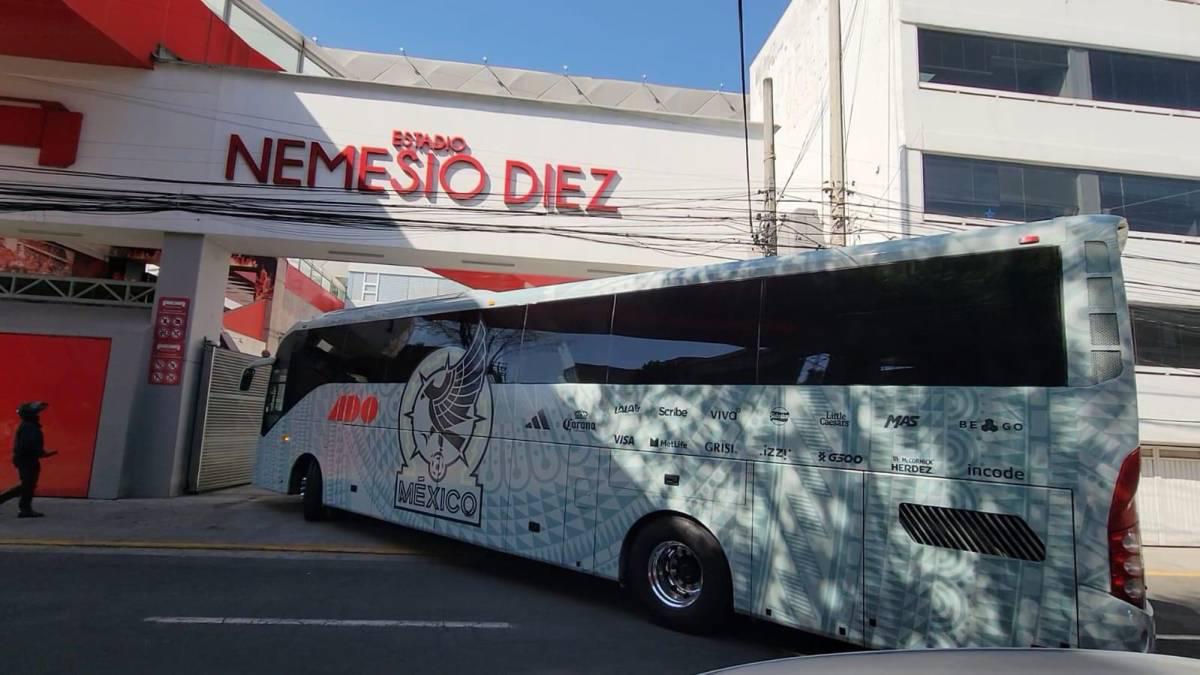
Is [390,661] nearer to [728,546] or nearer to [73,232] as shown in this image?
[728,546]

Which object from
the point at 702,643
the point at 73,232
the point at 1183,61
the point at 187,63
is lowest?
the point at 702,643

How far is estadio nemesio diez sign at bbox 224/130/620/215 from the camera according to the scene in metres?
12.2

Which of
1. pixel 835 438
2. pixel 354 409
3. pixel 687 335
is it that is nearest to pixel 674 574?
pixel 835 438

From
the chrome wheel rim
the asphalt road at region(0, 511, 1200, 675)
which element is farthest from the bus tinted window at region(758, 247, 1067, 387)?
the asphalt road at region(0, 511, 1200, 675)

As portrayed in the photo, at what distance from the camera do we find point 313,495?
9758mm

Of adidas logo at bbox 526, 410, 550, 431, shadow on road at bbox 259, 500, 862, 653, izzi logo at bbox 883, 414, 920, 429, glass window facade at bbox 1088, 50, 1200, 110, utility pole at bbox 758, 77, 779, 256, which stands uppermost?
glass window facade at bbox 1088, 50, 1200, 110

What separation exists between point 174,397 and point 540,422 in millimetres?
8553

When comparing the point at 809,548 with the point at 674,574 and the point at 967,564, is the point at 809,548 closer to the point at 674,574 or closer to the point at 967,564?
the point at 967,564

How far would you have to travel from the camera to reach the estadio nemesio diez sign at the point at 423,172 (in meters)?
12.2

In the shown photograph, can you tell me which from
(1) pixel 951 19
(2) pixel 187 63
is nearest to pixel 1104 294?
(1) pixel 951 19

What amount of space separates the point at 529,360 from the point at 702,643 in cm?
310

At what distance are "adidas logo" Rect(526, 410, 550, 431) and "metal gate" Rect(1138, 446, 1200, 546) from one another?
43.5ft

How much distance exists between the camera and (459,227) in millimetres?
12258

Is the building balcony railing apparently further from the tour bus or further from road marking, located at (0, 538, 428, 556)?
the tour bus
